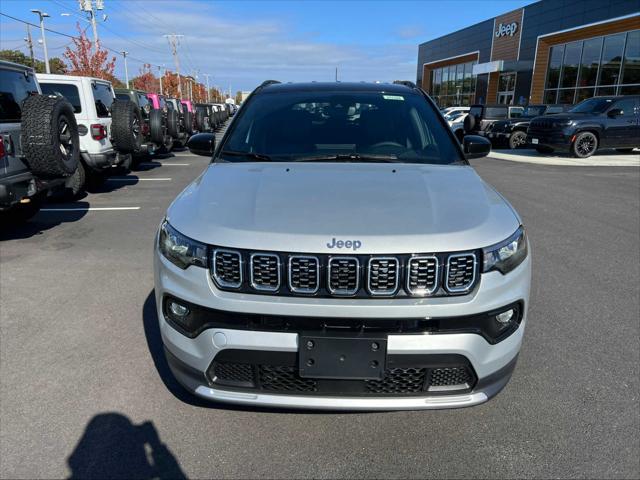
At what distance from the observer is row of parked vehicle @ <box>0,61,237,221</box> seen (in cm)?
542

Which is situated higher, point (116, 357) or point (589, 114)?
point (589, 114)

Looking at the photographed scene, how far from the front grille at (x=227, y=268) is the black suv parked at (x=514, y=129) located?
63.2 ft

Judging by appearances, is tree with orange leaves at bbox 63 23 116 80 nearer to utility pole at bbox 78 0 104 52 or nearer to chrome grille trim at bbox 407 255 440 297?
utility pole at bbox 78 0 104 52

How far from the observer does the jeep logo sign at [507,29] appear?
35.8m

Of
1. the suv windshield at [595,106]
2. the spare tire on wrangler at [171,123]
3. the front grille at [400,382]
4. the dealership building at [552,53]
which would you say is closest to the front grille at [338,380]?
the front grille at [400,382]

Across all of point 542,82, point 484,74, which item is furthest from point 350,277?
point 484,74

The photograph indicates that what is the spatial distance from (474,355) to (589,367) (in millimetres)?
1508

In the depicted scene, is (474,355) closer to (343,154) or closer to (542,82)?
(343,154)

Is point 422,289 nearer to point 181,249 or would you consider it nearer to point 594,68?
point 181,249

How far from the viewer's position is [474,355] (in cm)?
208

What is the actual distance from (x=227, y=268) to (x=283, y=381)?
0.56 metres

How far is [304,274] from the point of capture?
6.71ft

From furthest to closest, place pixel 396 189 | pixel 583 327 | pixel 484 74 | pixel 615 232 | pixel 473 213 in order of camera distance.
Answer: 1. pixel 484 74
2. pixel 615 232
3. pixel 583 327
4. pixel 396 189
5. pixel 473 213

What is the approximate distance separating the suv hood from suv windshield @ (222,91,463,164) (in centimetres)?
33
